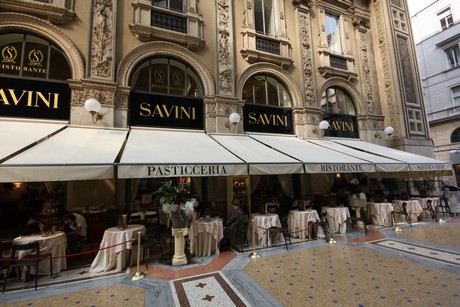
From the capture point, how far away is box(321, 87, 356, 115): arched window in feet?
36.2

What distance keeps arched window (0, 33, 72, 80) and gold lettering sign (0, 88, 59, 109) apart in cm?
56

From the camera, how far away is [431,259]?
4848 mm

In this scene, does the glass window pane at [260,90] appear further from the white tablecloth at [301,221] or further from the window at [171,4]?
the white tablecloth at [301,221]

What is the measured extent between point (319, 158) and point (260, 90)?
14.0 feet

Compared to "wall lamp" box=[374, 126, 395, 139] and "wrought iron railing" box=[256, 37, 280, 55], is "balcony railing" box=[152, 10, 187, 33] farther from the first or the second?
"wall lamp" box=[374, 126, 395, 139]

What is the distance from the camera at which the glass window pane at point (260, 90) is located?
375 inches

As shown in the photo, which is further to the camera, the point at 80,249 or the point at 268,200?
the point at 268,200

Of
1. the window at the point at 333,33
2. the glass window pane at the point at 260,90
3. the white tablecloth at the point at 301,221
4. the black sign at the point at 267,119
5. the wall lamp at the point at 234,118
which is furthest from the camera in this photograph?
the window at the point at 333,33

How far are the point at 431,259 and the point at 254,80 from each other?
8016 mm

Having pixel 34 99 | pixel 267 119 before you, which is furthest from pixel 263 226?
pixel 34 99

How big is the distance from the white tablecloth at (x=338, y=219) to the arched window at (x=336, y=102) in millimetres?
5281

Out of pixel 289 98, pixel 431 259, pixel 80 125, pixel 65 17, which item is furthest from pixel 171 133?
pixel 431 259

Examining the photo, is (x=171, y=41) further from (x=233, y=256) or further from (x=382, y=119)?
(x=382, y=119)

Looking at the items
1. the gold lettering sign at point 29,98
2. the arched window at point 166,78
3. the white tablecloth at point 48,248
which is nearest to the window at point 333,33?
the arched window at point 166,78
